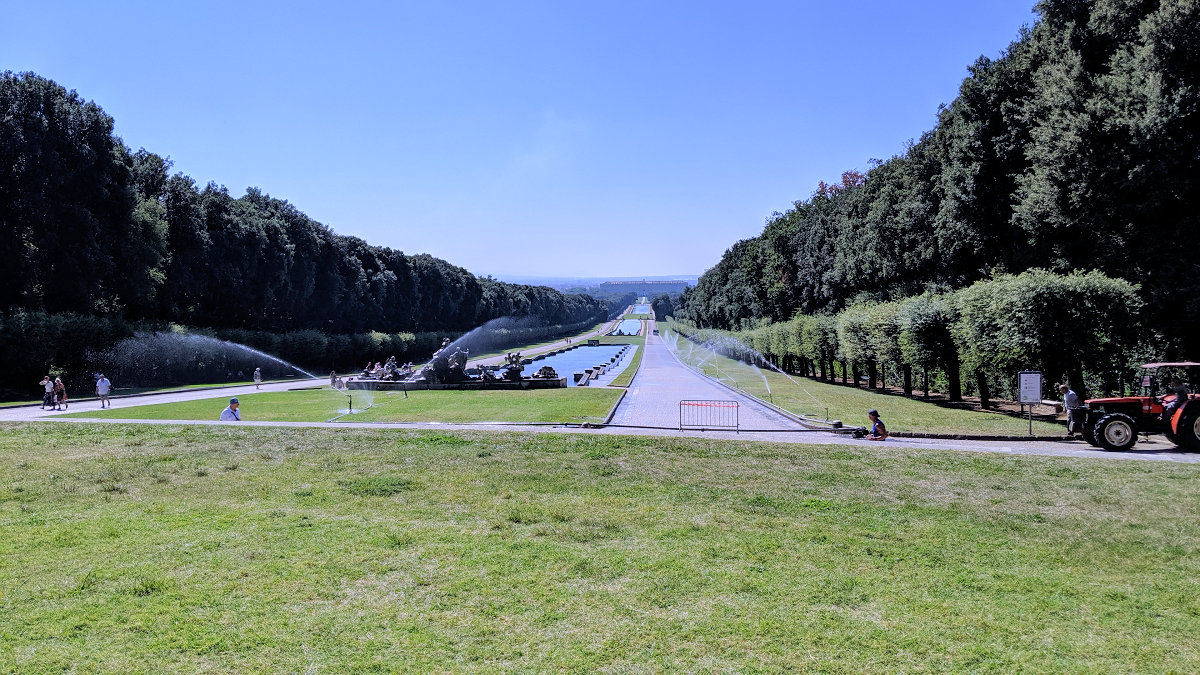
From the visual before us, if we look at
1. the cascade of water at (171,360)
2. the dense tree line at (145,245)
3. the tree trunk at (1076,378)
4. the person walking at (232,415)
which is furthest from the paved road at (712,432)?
the dense tree line at (145,245)

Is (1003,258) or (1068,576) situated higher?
(1003,258)

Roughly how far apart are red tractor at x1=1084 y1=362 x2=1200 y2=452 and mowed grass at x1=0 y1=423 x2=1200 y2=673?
10.5ft

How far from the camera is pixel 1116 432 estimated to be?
789 inches

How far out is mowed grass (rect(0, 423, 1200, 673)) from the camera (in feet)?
23.1

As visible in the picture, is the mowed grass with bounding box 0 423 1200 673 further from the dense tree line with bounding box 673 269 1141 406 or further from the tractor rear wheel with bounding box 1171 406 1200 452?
the dense tree line with bounding box 673 269 1141 406

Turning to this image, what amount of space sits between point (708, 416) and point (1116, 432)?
45.4 feet

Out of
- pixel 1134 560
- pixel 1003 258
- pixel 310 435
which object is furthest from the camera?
pixel 1003 258

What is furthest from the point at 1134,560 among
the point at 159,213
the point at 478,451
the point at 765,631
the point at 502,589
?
the point at 159,213

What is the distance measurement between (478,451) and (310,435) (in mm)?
6700

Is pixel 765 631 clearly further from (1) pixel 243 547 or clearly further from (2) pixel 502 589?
(1) pixel 243 547

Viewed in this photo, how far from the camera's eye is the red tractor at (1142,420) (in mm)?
19406

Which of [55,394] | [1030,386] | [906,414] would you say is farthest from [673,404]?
[55,394]

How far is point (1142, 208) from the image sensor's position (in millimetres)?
27328

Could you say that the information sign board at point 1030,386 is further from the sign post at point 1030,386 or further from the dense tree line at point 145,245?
the dense tree line at point 145,245
